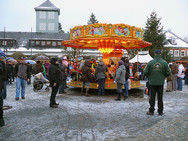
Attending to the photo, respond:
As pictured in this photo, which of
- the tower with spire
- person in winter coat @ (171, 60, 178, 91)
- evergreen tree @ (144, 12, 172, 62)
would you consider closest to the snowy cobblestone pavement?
person in winter coat @ (171, 60, 178, 91)

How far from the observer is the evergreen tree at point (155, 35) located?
91.4ft

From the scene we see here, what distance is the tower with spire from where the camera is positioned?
159ft

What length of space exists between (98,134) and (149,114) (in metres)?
2.20

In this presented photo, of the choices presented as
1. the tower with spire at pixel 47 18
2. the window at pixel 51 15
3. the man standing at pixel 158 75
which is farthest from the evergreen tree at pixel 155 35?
the window at pixel 51 15

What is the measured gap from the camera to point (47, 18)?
48.9 meters

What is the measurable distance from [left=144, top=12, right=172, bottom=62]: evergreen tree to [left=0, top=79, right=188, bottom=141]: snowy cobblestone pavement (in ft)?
74.8

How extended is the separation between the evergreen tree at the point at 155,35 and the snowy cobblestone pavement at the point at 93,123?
22784 millimetres

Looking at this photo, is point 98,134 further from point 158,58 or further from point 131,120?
point 158,58

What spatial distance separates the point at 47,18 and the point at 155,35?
103 ft

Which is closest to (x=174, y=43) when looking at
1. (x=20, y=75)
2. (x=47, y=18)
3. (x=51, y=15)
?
(x=51, y=15)

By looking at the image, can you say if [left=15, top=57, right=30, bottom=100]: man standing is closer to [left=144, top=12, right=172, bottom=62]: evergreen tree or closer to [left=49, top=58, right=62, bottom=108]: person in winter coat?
[left=49, top=58, right=62, bottom=108]: person in winter coat

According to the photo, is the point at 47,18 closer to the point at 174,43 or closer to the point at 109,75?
the point at 174,43

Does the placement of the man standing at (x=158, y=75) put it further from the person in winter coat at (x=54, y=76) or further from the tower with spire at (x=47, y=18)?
the tower with spire at (x=47, y=18)

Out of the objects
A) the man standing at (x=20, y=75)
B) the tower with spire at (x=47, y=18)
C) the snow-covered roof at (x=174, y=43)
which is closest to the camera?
the man standing at (x=20, y=75)
